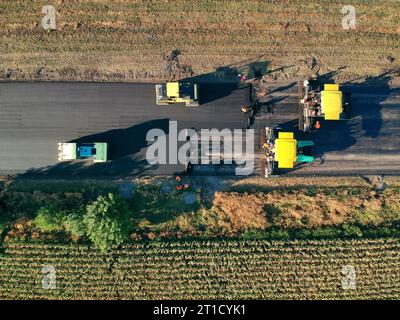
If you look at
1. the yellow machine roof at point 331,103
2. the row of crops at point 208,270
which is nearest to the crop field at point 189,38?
the yellow machine roof at point 331,103

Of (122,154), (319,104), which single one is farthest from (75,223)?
(319,104)

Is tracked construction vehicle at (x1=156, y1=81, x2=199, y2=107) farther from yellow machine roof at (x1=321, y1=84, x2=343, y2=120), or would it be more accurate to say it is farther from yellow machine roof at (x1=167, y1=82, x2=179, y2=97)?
yellow machine roof at (x1=321, y1=84, x2=343, y2=120)

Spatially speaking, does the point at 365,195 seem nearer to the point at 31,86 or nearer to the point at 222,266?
the point at 222,266

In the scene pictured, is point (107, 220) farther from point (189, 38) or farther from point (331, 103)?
point (331, 103)

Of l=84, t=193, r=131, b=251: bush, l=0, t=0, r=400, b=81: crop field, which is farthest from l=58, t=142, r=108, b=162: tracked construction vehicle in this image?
l=0, t=0, r=400, b=81: crop field
